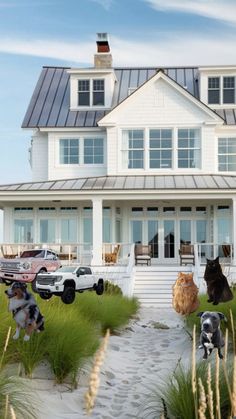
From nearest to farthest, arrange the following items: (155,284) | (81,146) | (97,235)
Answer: (155,284)
(97,235)
(81,146)

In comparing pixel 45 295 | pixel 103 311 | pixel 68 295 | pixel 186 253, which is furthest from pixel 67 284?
pixel 186 253

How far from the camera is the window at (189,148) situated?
1040 inches

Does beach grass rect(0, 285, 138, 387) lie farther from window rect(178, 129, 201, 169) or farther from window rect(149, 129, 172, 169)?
window rect(178, 129, 201, 169)

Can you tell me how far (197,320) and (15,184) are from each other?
51.4 feet

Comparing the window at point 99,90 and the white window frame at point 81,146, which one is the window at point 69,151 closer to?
the white window frame at point 81,146

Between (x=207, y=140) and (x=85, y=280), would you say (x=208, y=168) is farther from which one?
(x=85, y=280)

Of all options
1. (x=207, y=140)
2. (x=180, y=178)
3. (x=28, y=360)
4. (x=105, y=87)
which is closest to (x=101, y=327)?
(x=28, y=360)

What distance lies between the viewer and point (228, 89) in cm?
2791

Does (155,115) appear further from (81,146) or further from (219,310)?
(219,310)

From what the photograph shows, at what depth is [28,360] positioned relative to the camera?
315 inches

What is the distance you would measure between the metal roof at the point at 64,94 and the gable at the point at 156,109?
5.12ft

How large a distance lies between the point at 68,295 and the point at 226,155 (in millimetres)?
18210

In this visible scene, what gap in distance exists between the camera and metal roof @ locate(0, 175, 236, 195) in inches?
917

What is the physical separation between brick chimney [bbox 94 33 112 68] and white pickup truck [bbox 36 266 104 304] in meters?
20.6
